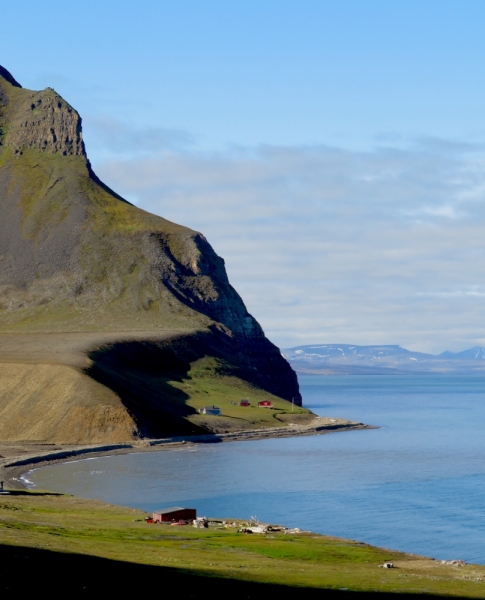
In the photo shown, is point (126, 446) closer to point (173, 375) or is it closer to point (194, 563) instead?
point (173, 375)

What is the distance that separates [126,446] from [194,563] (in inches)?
3127

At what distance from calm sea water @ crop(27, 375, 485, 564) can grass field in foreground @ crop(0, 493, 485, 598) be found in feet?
33.4

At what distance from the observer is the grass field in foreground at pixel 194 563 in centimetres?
3334

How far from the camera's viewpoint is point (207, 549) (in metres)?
46.9

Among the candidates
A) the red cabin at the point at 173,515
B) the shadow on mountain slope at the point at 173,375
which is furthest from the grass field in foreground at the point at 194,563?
the shadow on mountain slope at the point at 173,375

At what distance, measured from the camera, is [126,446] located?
4658 inches

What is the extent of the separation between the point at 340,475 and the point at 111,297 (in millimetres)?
108998

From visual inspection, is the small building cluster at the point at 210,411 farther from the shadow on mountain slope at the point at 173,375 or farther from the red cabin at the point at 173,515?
the red cabin at the point at 173,515

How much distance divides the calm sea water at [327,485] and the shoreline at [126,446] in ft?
9.16

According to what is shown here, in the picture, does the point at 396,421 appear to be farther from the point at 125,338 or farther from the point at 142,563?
the point at 142,563

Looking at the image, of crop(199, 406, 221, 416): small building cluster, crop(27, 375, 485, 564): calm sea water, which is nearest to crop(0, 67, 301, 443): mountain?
crop(199, 406, 221, 416): small building cluster

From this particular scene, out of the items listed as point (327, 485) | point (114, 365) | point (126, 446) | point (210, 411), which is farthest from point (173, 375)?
point (327, 485)

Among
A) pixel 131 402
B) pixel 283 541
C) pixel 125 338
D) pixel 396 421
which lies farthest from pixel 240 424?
pixel 283 541

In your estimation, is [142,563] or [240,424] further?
[240,424]
